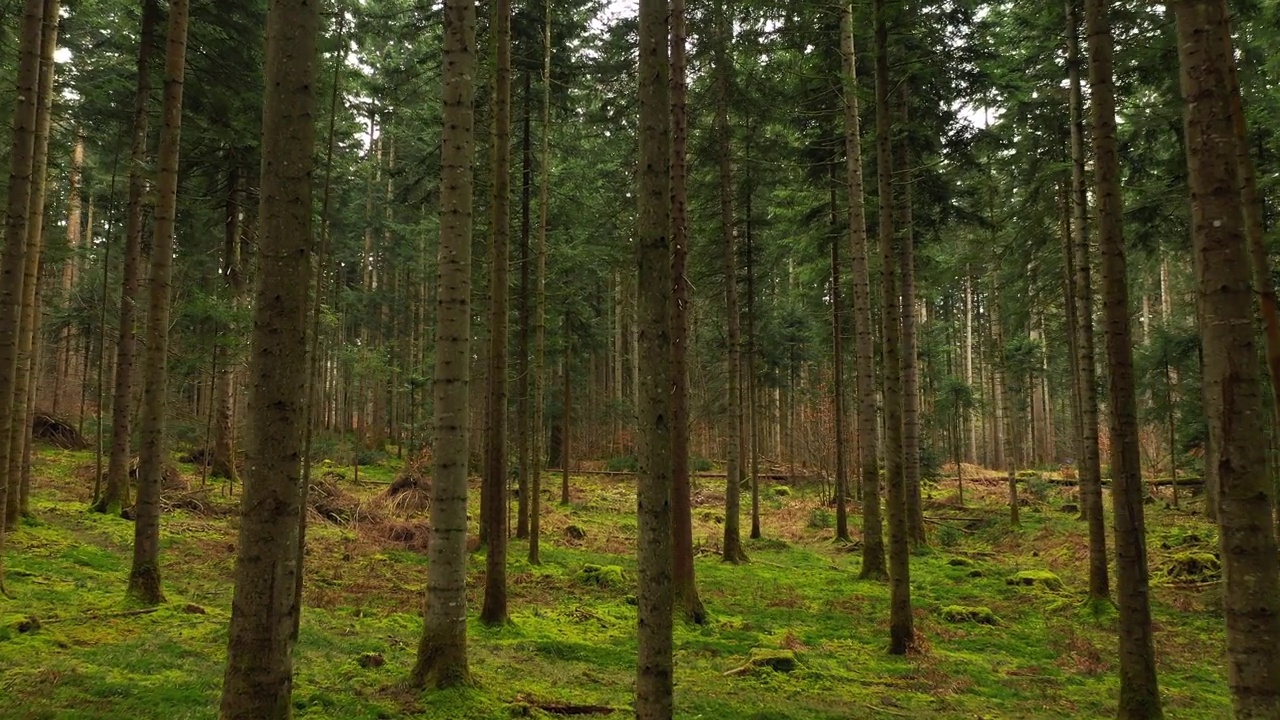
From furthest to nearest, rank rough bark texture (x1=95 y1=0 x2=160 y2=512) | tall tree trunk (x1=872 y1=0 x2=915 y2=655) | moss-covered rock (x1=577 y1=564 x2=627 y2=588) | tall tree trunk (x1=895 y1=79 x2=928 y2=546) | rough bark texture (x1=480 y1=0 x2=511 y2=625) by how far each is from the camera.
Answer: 1. tall tree trunk (x1=895 y1=79 x2=928 y2=546)
2. moss-covered rock (x1=577 y1=564 x2=627 y2=588)
3. rough bark texture (x1=95 y1=0 x2=160 y2=512)
4. rough bark texture (x1=480 y1=0 x2=511 y2=625)
5. tall tree trunk (x1=872 y1=0 x2=915 y2=655)

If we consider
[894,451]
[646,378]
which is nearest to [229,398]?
[894,451]

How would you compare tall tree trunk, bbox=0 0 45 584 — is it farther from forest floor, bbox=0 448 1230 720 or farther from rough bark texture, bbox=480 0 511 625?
rough bark texture, bbox=480 0 511 625

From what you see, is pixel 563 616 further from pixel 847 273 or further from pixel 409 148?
pixel 409 148

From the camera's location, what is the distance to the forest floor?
6047 millimetres

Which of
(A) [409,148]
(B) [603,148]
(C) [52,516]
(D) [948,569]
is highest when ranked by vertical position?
(A) [409,148]

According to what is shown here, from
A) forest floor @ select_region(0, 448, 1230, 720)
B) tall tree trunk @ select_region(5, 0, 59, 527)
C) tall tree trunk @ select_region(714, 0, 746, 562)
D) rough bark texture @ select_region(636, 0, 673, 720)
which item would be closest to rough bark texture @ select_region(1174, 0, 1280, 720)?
rough bark texture @ select_region(636, 0, 673, 720)

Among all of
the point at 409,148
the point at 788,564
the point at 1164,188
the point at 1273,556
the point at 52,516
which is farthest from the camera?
the point at 409,148

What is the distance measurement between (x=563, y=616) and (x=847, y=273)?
579 inches

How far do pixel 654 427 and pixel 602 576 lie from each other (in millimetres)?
8958

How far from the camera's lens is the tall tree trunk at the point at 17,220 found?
699 cm

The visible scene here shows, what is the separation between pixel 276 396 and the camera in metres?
3.44

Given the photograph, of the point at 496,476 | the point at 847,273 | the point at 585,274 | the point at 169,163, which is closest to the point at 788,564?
the point at 496,476

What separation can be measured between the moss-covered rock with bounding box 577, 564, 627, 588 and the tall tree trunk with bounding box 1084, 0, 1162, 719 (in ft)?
25.3

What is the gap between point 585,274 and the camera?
2847 cm
